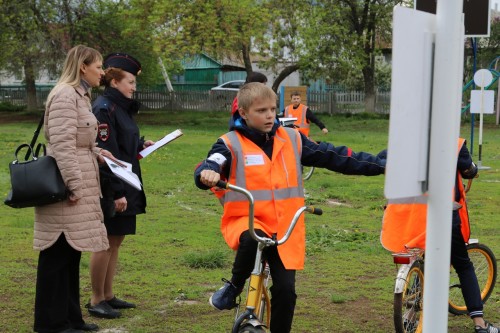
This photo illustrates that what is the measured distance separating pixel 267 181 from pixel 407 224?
4.46 feet

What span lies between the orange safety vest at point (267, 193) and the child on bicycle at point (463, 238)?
114 cm

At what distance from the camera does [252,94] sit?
16.3 ft

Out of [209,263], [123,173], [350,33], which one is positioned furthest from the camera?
[350,33]

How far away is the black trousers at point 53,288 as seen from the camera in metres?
5.85

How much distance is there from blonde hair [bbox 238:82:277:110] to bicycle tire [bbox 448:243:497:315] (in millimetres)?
2386

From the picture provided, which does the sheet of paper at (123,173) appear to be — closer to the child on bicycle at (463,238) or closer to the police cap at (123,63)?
the police cap at (123,63)

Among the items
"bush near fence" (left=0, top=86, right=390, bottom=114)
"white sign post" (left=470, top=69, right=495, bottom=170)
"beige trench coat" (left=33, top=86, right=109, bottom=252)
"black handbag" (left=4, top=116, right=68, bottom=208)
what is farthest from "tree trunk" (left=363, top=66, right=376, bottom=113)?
"black handbag" (left=4, top=116, right=68, bottom=208)

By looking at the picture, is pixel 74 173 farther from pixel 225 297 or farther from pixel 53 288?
pixel 225 297

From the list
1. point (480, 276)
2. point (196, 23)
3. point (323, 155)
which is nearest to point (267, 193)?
point (323, 155)

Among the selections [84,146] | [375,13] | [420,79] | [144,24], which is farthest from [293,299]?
[375,13]

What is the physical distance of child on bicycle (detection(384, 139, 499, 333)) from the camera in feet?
18.8

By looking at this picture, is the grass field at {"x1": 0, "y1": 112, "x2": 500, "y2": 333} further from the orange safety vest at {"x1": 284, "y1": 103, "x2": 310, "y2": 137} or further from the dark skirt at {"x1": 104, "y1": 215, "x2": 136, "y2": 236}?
the orange safety vest at {"x1": 284, "y1": 103, "x2": 310, "y2": 137}

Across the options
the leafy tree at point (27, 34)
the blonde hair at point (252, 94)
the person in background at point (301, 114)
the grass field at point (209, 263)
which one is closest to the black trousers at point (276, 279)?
the blonde hair at point (252, 94)

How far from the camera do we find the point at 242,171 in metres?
4.94
